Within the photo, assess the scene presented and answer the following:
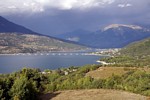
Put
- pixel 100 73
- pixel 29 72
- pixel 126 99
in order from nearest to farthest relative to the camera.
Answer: pixel 126 99 → pixel 29 72 → pixel 100 73

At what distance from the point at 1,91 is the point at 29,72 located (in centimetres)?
3470

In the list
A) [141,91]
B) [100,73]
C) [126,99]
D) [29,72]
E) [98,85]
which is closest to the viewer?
[126,99]

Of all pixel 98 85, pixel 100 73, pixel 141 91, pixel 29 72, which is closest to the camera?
pixel 141 91

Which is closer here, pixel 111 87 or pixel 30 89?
pixel 30 89

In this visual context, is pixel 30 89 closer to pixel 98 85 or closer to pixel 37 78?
pixel 98 85

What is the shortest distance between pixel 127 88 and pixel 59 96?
574 inches

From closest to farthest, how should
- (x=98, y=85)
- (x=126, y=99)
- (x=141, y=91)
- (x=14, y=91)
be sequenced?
(x=126, y=99), (x=14, y=91), (x=141, y=91), (x=98, y=85)

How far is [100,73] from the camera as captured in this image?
118125mm

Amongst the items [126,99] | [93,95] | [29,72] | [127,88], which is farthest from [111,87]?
[29,72]

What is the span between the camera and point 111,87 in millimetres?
58969

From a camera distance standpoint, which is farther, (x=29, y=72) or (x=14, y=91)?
(x=29, y=72)

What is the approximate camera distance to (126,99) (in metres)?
43.2

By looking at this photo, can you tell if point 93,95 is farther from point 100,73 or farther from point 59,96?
point 100,73

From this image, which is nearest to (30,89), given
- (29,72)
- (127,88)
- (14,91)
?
(14,91)
